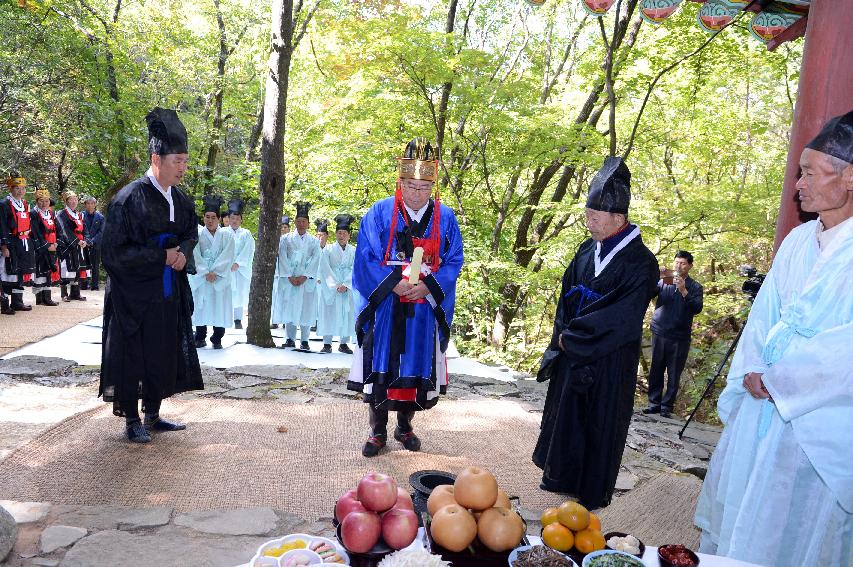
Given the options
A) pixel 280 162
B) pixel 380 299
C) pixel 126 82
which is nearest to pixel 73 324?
pixel 280 162

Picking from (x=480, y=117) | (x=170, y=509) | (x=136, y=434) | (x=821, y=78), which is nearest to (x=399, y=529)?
(x=170, y=509)

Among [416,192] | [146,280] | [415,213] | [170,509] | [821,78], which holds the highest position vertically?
[821,78]

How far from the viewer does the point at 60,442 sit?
4.66m

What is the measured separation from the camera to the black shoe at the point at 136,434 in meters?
4.83

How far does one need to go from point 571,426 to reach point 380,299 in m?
1.75

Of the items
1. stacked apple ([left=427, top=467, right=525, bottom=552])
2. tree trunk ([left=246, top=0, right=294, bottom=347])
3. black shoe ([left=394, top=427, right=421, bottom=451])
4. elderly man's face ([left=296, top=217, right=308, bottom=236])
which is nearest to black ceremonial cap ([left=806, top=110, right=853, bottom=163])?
stacked apple ([left=427, top=467, right=525, bottom=552])

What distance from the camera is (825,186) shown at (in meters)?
2.81

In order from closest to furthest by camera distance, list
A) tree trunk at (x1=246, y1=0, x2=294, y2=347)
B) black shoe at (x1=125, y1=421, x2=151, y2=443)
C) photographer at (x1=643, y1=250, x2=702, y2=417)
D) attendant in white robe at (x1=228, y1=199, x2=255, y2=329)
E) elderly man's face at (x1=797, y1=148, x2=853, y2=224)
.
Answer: elderly man's face at (x1=797, y1=148, x2=853, y2=224) → black shoe at (x1=125, y1=421, x2=151, y2=443) → photographer at (x1=643, y1=250, x2=702, y2=417) → tree trunk at (x1=246, y1=0, x2=294, y2=347) → attendant in white robe at (x1=228, y1=199, x2=255, y2=329)

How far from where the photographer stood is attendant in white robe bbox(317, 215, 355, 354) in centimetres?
1009

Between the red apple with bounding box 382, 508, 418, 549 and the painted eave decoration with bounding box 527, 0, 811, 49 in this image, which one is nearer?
the red apple with bounding box 382, 508, 418, 549

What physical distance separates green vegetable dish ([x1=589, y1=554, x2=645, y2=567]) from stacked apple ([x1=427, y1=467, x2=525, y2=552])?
27cm

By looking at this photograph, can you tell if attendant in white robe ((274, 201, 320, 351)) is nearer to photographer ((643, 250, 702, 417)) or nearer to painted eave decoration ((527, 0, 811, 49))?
photographer ((643, 250, 702, 417))

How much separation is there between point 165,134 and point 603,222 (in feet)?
11.3

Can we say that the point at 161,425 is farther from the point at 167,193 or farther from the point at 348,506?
the point at 348,506
